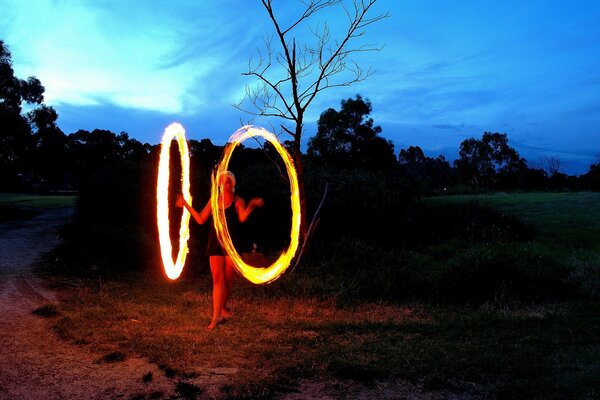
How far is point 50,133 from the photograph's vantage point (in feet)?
111

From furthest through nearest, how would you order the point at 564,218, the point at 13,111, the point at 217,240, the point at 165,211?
the point at 13,111, the point at 564,218, the point at 165,211, the point at 217,240

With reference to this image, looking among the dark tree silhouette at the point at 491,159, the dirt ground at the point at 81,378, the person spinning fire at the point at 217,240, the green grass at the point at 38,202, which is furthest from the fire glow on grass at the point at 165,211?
the dark tree silhouette at the point at 491,159

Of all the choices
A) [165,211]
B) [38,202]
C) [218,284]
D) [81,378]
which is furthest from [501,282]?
[38,202]

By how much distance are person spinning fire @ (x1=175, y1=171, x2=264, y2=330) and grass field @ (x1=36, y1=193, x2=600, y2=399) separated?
386mm

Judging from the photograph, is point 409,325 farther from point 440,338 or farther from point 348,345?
point 348,345

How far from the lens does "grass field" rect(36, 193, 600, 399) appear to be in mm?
6242

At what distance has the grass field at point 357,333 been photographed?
624 cm

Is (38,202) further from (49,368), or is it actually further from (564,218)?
(49,368)

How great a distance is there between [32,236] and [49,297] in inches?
425

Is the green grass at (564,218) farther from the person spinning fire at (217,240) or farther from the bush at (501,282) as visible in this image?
the person spinning fire at (217,240)

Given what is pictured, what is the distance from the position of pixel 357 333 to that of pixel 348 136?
27.4m

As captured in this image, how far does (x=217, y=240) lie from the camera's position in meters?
8.47

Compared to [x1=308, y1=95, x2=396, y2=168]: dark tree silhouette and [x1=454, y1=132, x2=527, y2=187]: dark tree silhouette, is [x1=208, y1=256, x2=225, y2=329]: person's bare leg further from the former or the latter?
[x1=454, y1=132, x2=527, y2=187]: dark tree silhouette

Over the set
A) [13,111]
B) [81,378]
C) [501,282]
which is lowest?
[81,378]
